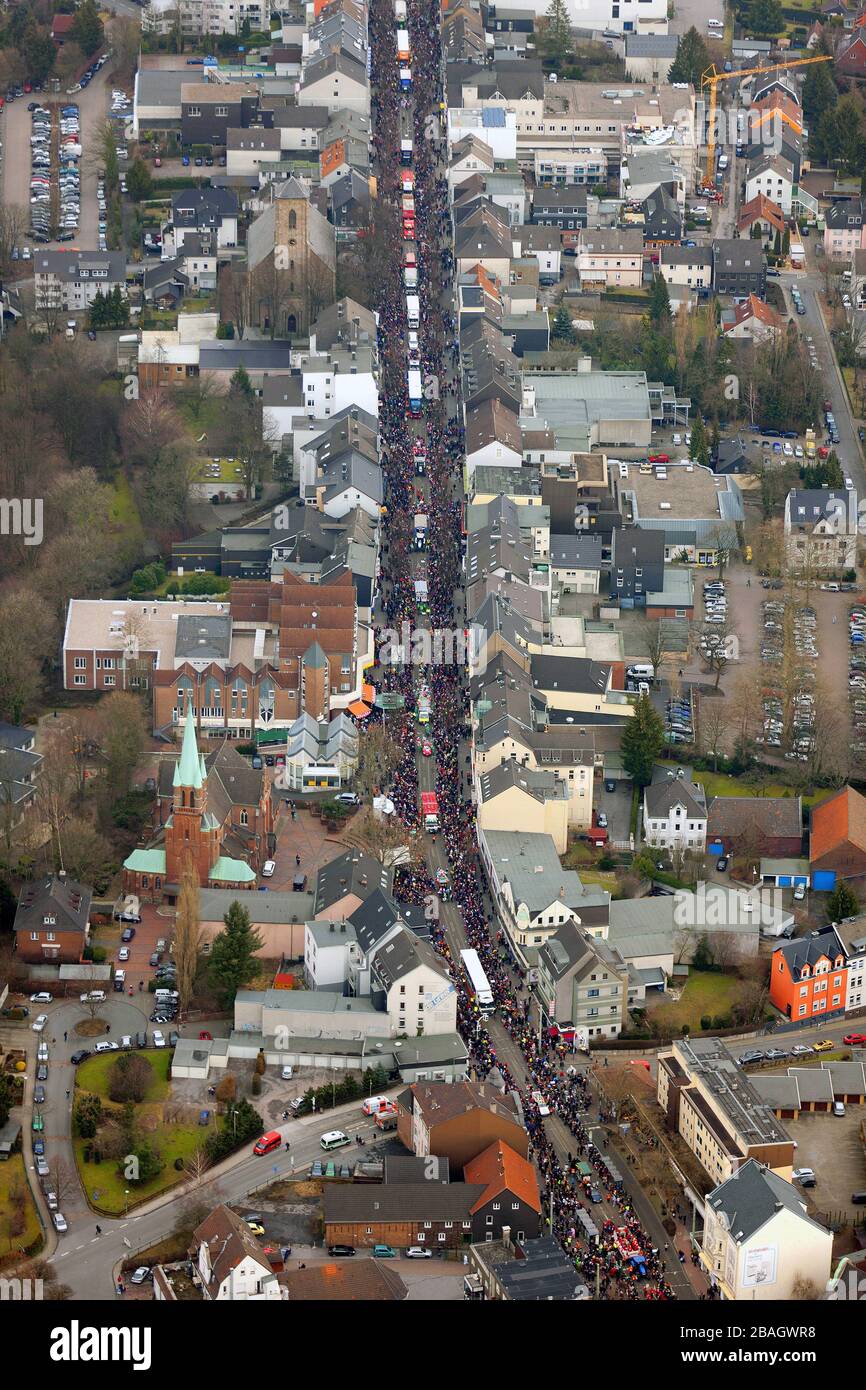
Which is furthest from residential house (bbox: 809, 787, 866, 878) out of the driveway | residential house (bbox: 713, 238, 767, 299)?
residential house (bbox: 713, 238, 767, 299)

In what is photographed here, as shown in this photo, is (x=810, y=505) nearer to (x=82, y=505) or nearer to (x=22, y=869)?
(x=82, y=505)

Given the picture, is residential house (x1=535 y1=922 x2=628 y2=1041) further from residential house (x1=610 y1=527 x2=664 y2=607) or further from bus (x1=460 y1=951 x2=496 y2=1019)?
residential house (x1=610 y1=527 x2=664 y2=607)

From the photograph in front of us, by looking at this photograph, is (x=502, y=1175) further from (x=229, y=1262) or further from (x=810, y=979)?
(x=810, y=979)

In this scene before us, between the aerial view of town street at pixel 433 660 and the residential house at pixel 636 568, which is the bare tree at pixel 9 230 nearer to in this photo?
the aerial view of town street at pixel 433 660

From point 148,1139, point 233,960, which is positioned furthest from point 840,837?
point 148,1139

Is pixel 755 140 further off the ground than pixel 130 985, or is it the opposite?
pixel 755 140

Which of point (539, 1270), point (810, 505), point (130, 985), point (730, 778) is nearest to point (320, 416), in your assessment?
point (810, 505)
